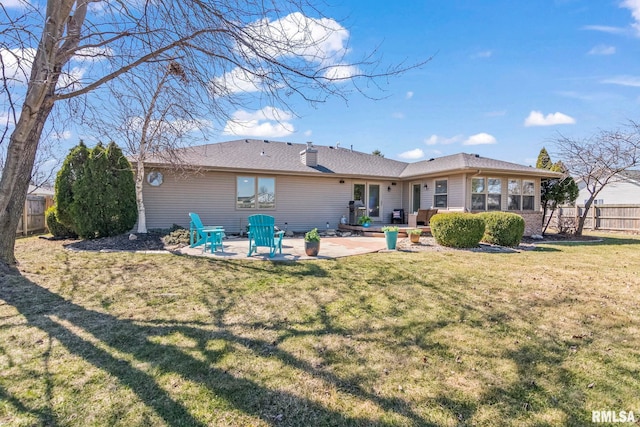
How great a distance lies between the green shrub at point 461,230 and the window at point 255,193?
265 inches

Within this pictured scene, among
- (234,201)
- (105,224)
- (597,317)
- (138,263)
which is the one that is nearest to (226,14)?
(138,263)

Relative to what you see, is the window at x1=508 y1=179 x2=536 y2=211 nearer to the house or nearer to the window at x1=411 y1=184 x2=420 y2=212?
the house

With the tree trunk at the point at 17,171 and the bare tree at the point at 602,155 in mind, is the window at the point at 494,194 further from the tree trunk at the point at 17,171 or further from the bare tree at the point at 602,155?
the tree trunk at the point at 17,171

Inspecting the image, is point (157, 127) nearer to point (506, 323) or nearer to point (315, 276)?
point (315, 276)

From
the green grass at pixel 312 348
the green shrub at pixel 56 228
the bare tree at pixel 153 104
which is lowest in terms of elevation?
the green grass at pixel 312 348

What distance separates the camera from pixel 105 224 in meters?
9.77

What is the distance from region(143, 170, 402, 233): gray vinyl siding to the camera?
1169 cm

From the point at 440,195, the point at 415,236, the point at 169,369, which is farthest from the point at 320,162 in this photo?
the point at 169,369

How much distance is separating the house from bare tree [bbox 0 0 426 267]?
6648 mm

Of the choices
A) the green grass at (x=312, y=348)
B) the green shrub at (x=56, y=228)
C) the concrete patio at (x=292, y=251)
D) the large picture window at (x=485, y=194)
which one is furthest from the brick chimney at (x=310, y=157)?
the green grass at (x=312, y=348)

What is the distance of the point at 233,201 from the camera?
1260 centimetres

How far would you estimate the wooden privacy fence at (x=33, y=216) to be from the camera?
12.7 meters

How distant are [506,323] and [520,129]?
15.7 m

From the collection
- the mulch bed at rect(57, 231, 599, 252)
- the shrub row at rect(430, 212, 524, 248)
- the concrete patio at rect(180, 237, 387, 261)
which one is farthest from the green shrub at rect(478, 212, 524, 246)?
the concrete patio at rect(180, 237, 387, 261)
